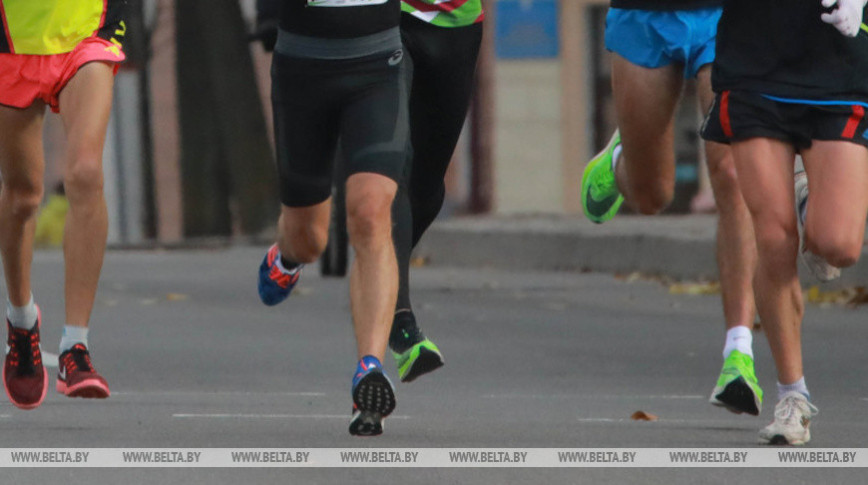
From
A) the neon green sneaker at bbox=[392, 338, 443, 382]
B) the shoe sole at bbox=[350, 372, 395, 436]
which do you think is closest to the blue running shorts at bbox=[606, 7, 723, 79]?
the neon green sneaker at bbox=[392, 338, 443, 382]

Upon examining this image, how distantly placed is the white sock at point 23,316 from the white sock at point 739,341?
228cm

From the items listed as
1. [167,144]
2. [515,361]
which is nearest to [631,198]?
[515,361]

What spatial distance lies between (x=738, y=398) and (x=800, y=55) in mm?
1110

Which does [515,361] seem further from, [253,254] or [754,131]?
[253,254]

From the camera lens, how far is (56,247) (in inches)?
954

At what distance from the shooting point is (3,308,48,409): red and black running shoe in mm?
7453

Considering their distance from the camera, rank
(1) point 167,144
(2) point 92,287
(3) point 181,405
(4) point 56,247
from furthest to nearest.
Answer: (1) point 167,144
(4) point 56,247
(3) point 181,405
(2) point 92,287

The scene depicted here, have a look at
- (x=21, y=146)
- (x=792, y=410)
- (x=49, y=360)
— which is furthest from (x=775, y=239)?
(x=49, y=360)

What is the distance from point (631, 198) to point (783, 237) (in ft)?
5.87

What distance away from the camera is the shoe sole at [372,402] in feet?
21.6

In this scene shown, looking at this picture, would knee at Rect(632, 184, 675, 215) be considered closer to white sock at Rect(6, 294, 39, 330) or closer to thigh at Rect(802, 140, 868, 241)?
thigh at Rect(802, 140, 868, 241)

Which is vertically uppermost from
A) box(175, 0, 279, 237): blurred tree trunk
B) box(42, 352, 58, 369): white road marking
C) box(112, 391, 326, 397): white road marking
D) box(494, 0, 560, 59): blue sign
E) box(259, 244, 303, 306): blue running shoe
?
box(494, 0, 560, 59): blue sign

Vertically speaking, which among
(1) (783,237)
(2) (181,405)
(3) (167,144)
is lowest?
(2) (181,405)

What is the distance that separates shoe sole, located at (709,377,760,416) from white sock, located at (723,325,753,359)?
0.60 ft
